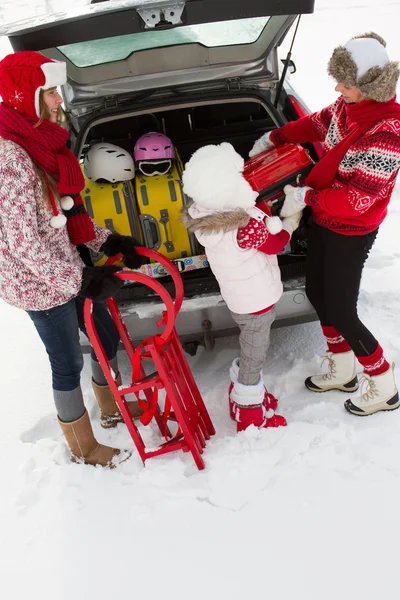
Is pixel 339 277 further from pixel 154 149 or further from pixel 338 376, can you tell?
pixel 154 149

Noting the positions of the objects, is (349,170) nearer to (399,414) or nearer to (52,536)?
(399,414)

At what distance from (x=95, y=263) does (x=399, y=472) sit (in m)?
1.69

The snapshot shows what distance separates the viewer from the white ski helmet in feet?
8.69

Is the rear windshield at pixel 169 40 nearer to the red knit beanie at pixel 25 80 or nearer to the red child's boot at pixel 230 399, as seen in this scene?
the red knit beanie at pixel 25 80

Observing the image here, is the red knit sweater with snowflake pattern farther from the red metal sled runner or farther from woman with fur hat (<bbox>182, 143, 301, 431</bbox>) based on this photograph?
the red metal sled runner

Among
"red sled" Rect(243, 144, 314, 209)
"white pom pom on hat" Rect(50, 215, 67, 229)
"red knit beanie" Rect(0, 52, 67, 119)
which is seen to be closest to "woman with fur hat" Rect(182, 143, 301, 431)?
"red sled" Rect(243, 144, 314, 209)

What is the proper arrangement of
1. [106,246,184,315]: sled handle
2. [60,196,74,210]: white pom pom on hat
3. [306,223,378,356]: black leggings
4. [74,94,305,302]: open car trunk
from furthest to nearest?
[74,94,305,302]: open car trunk → [306,223,378,356]: black leggings → [106,246,184,315]: sled handle → [60,196,74,210]: white pom pom on hat

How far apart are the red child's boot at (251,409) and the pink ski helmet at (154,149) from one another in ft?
3.97

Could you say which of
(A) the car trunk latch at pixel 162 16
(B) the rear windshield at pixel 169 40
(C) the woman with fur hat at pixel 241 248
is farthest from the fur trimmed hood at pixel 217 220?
(B) the rear windshield at pixel 169 40

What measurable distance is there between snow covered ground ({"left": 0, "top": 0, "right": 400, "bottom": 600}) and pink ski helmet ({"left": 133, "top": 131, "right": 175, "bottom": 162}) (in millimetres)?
1239

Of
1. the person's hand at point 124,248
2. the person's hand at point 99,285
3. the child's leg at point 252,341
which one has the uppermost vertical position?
the person's hand at point 99,285

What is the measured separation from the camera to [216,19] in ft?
6.41

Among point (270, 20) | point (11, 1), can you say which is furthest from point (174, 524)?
point (11, 1)

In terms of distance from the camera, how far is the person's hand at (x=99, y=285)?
6.51ft
